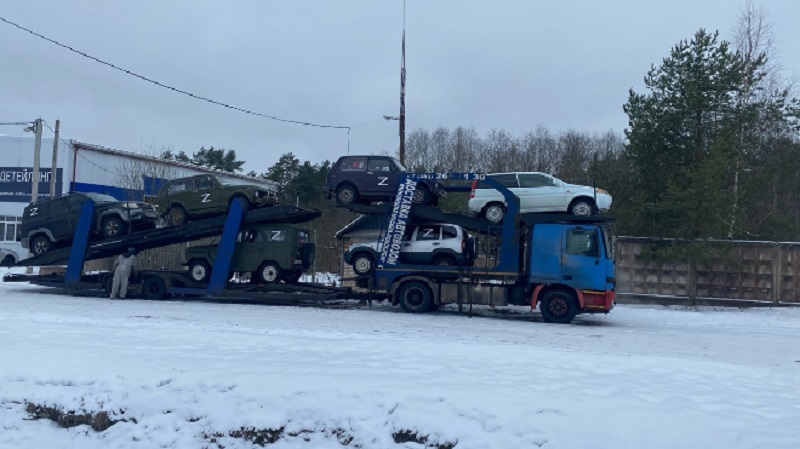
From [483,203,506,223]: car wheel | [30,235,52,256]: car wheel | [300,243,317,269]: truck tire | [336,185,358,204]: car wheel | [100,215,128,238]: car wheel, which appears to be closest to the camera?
[483,203,506,223]: car wheel

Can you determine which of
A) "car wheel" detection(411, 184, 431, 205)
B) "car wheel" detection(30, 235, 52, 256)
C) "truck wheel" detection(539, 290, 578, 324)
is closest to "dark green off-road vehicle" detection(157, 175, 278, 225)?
"car wheel" detection(30, 235, 52, 256)

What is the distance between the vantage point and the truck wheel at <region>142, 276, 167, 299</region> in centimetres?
1963

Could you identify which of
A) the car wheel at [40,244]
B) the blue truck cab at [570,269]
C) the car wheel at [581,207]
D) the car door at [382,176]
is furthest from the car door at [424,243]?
the car wheel at [40,244]

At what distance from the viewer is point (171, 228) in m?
19.2

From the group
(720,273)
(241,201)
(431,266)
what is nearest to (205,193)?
(241,201)

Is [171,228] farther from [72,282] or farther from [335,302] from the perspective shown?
[335,302]

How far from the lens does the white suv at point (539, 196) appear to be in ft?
57.0

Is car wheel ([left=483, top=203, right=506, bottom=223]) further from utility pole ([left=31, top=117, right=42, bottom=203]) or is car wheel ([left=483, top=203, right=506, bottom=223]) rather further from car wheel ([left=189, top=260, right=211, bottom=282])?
utility pole ([left=31, top=117, right=42, bottom=203])

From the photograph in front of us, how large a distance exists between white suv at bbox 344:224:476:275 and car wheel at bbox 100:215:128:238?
22.6 feet

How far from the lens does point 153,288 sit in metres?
19.8

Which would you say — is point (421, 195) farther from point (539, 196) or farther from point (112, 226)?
point (112, 226)

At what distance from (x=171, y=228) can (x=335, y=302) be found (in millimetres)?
4914

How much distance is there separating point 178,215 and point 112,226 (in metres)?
1.96

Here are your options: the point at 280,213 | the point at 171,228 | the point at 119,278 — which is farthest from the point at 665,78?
the point at 119,278
